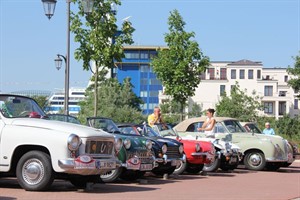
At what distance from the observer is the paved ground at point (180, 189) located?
37.9 ft

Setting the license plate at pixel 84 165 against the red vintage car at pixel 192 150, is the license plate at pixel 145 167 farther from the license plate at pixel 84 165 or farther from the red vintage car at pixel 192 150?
the license plate at pixel 84 165

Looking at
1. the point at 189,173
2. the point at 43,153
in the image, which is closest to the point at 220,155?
the point at 189,173

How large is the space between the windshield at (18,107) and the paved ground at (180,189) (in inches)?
56.5

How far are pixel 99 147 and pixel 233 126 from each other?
10.7m

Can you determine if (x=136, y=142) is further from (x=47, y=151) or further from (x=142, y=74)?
(x=142, y=74)

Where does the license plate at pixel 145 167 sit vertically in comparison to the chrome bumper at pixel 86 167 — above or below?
below

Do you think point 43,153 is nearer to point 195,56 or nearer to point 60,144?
point 60,144

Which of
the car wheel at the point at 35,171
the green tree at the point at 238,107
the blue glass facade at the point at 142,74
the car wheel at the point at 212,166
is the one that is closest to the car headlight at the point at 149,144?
the car wheel at the point at 35,171

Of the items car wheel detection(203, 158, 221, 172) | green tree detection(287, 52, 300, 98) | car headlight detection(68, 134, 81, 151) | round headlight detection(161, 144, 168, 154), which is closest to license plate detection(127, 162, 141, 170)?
round headlight detection(161, 144, 168, 154)

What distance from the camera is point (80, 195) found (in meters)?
11.6

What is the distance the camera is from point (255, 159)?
70.5ft

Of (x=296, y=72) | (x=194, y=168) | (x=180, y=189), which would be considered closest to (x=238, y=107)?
(x=296, y=72)

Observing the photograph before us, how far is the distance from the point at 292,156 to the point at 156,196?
11.4 meters

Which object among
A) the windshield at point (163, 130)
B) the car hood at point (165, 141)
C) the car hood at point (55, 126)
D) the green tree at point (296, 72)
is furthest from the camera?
the green tree at point (296, 72)
